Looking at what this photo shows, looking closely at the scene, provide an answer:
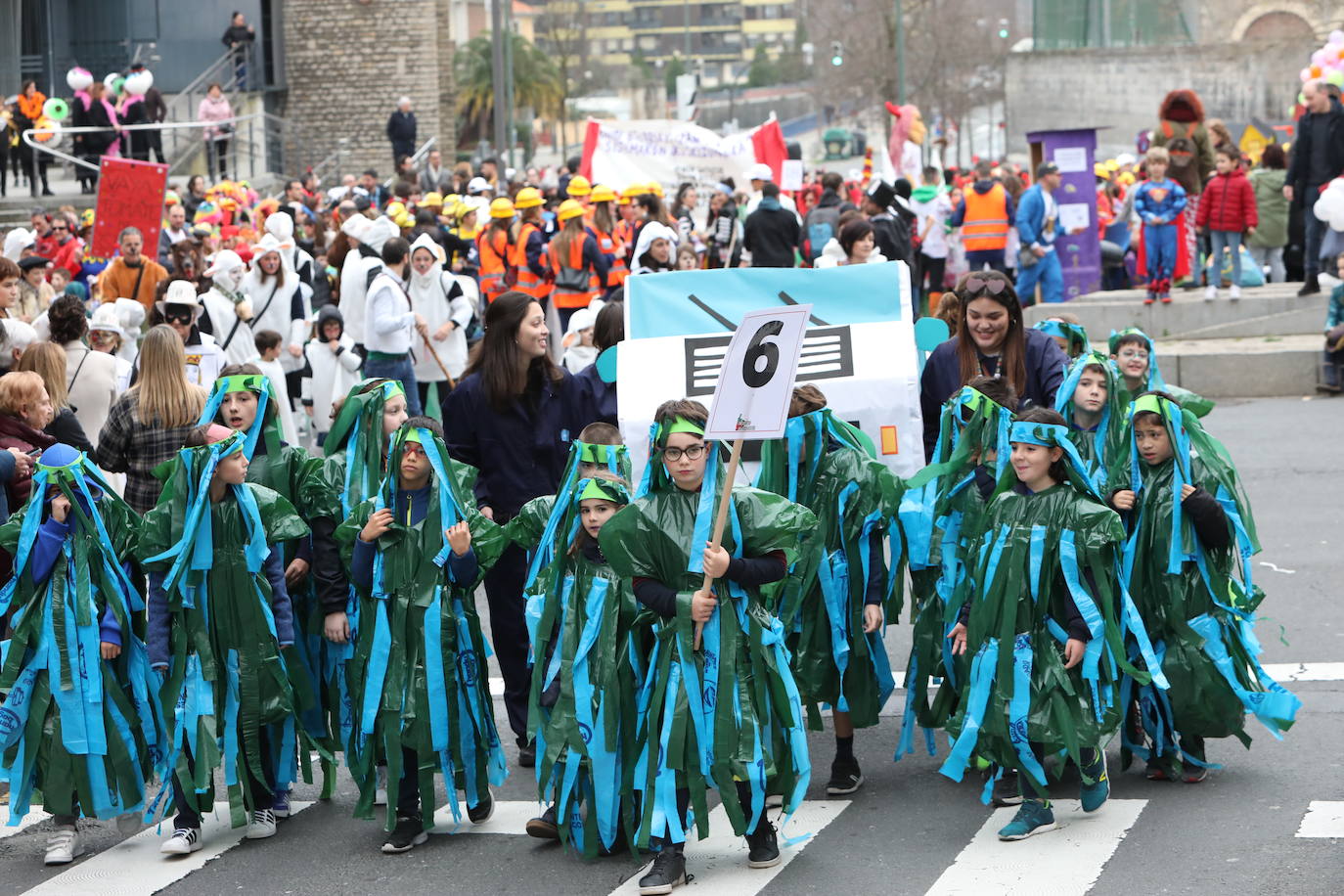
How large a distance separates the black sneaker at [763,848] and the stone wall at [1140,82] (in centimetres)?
3138

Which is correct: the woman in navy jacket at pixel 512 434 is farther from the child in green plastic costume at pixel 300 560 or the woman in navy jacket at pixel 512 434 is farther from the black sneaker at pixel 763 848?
the black sneaker at pixel 763 848

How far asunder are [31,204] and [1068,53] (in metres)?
19.0

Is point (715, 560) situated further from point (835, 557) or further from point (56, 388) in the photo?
point (56, 388)

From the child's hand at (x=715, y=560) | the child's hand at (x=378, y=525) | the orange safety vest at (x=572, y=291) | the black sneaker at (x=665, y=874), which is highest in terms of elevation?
the orange safety vest at (x=572, y=291)

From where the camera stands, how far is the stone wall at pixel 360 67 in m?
46.2

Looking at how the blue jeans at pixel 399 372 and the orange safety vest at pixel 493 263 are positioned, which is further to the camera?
the orange safety vest at pixel 493 263

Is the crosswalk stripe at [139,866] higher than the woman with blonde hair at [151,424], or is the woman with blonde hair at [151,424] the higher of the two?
the woman with blonde hair at [151,424]

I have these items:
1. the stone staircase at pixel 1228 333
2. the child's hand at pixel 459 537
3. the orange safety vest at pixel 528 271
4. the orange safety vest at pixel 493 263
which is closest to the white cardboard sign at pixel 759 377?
the child's hand at pixel 459 537

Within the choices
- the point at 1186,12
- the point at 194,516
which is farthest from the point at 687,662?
the point at 1186,12

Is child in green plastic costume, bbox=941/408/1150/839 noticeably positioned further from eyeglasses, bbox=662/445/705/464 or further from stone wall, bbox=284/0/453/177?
stone wall, bbox=284/0/453/177

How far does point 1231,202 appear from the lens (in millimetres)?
16719

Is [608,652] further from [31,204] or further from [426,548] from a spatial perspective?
[31,204]

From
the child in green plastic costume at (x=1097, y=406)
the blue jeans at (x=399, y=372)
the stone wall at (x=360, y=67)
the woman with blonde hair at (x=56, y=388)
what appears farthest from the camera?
the stone wall at (x=360, y=67)

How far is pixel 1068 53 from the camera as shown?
117ft
